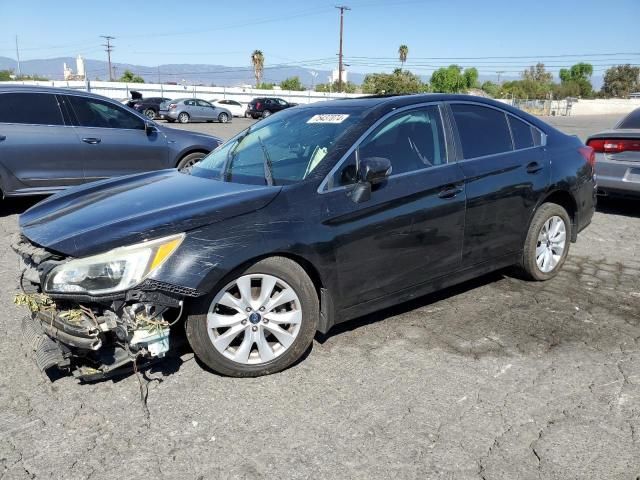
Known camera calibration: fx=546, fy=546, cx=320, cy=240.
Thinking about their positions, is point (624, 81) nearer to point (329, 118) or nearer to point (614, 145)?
point (614, 145)

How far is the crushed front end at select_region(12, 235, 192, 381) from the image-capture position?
284 centimetres

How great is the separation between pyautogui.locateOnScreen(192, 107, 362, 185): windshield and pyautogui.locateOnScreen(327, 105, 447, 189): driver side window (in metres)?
0.18

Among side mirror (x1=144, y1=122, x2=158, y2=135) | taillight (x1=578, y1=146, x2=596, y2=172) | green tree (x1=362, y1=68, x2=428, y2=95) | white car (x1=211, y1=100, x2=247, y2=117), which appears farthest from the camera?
green tree (x1=362, y1=68, x2=428, y2=95)

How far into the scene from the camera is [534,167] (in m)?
4.61

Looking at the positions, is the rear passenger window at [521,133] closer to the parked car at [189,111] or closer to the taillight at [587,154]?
the taillight at [587,154]

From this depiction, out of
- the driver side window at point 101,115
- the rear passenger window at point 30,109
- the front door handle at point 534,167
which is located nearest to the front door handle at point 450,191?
the front door handle at point 534,167

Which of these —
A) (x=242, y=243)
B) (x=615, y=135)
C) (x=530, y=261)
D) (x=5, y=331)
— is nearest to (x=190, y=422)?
(x=242, y=243)

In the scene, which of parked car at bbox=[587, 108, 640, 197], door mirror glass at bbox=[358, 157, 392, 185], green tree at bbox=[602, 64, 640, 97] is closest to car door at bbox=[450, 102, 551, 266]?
door mirror glass at bbox=[358, 157, 392, 185]

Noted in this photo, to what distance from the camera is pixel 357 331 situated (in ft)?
13.0

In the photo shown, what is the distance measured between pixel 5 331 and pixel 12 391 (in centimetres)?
93

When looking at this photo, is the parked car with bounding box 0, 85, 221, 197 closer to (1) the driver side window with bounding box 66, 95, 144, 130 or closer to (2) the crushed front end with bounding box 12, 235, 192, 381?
(1) the driver side window with bounding box 66, 95, 144, 130

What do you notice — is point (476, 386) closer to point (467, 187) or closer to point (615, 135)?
point (467, 187)

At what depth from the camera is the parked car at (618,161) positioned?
23.9ft

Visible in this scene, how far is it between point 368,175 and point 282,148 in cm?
85
